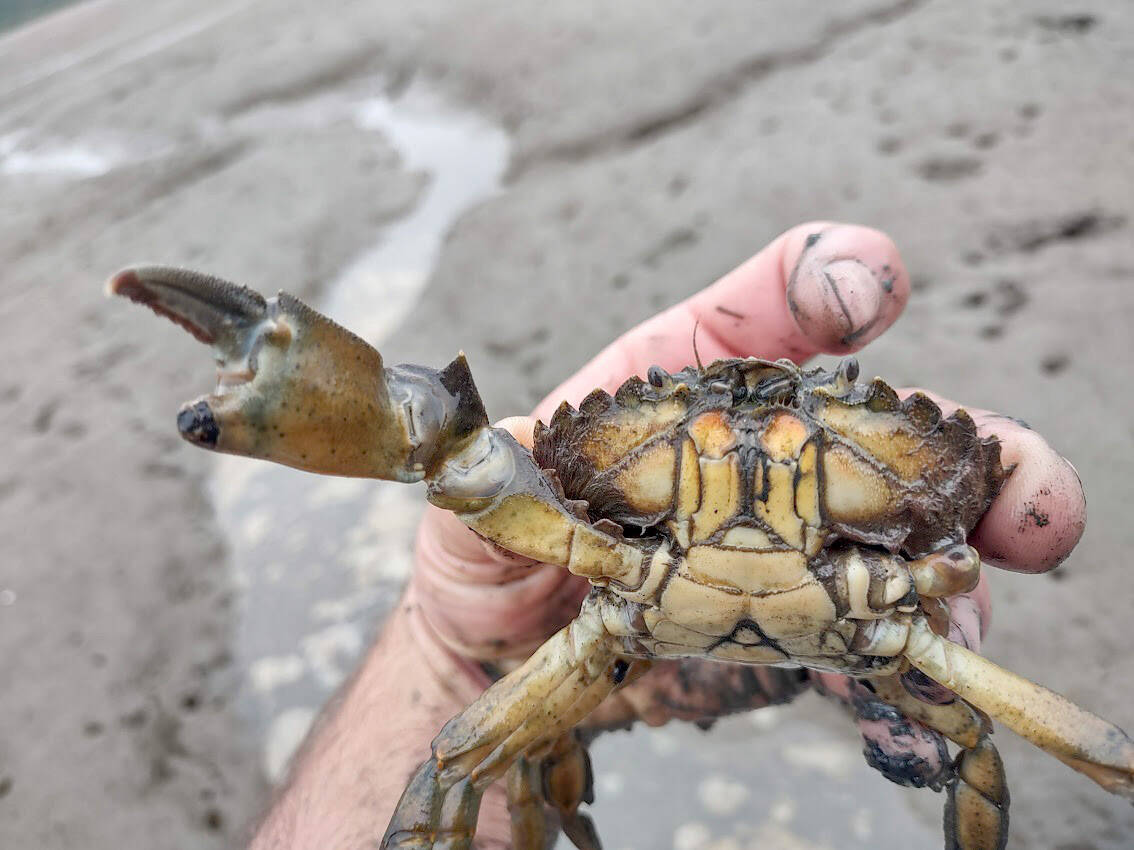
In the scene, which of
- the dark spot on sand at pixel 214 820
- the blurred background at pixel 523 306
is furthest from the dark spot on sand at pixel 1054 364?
the dark spot on sand at pixel 214 820

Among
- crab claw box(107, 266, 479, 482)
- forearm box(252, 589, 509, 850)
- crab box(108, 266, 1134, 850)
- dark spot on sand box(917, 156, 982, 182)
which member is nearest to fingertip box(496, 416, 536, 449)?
crab box(108, 266, 1134, 850)

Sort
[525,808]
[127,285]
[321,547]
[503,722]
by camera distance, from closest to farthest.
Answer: [127,285] → [503,722] → [525,808] → [321,547]

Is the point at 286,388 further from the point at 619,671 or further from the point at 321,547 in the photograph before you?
the point at 321,547

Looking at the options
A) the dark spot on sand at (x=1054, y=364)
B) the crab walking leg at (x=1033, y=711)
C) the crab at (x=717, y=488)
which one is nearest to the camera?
the crab at (x=717, y=488)

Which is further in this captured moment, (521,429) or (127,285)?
(521,429)

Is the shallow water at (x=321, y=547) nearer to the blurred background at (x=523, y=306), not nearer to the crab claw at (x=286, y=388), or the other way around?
the blurred background at (x=523, y=306)

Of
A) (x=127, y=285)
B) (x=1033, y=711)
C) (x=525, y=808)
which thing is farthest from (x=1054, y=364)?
(x=127, y=285)
